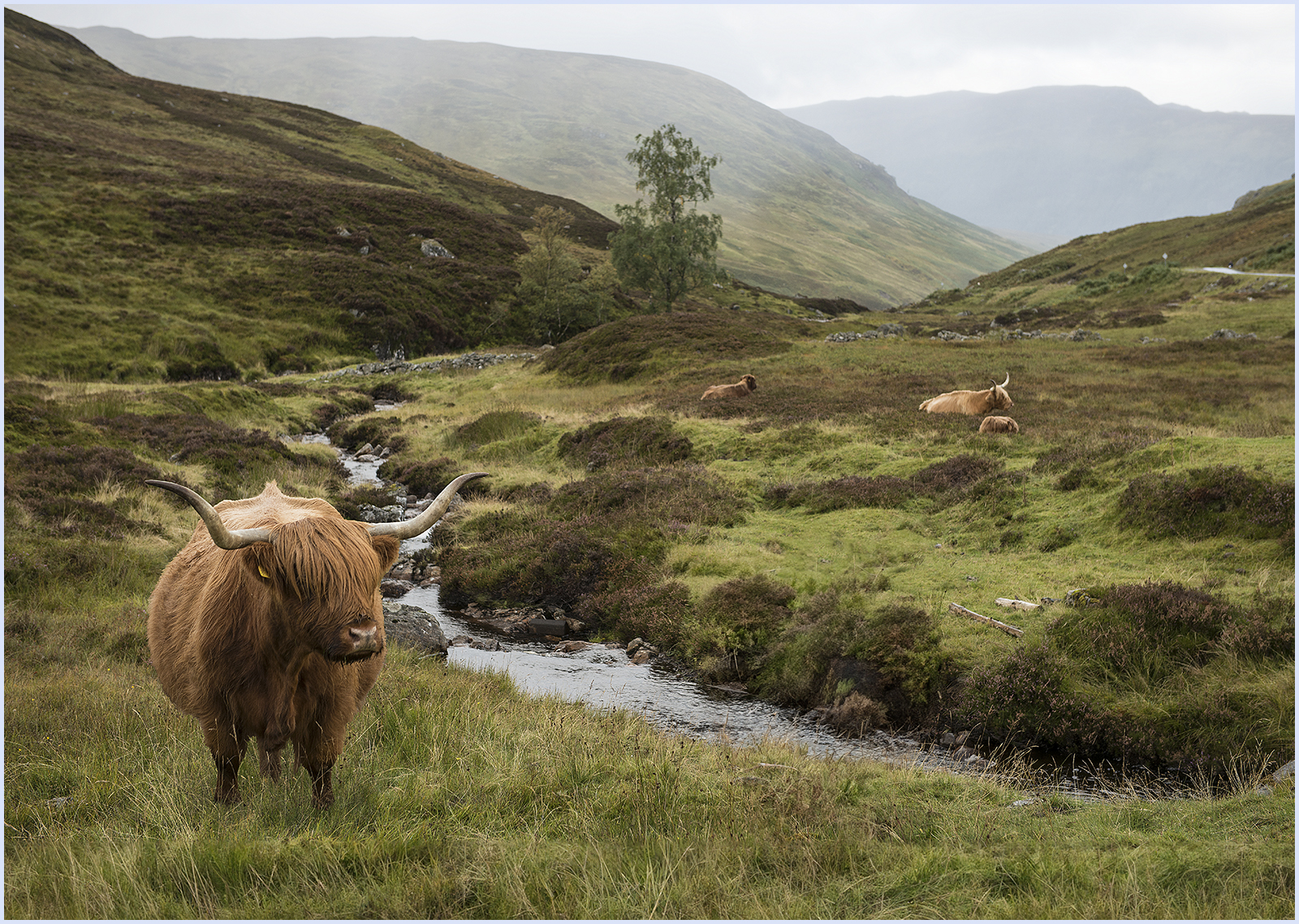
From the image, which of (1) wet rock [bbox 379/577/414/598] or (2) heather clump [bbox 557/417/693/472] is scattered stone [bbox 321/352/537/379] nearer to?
(2) heather clump [bbox 557/417/693/472]

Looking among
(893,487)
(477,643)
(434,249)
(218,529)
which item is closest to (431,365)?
(434,249)

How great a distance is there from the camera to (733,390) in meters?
26.7

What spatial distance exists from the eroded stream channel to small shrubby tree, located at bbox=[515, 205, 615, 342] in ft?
157

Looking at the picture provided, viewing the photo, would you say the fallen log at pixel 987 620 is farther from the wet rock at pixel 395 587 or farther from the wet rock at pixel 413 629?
the wet rock at pixel 395 587

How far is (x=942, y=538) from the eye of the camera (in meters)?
13.8

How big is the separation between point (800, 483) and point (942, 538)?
13.0 ft

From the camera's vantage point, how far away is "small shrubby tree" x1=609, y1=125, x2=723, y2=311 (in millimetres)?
58844

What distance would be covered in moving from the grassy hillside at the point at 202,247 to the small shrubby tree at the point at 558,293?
2607mm

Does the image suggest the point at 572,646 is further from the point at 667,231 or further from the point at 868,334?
the point at 667,231

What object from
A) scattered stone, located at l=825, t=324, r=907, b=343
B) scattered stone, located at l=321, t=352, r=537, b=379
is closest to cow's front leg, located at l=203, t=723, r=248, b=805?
scattered stone, located at l=825, t=324, r=907, b=343

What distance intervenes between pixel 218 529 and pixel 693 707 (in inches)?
290

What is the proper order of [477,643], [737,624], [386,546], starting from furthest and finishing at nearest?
[477,643]
[737,624]
[386,546]

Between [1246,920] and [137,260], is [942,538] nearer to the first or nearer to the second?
[1246,920]

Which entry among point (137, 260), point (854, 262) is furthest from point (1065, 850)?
point (854, 262)
